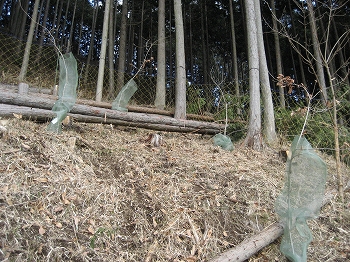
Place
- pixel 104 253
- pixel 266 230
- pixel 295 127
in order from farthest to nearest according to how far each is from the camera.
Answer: pixel 295 127, pixel 266 230, pixel 104 253

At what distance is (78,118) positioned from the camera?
457cm

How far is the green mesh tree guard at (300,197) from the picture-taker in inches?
107

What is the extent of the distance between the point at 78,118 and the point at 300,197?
3.28 meters

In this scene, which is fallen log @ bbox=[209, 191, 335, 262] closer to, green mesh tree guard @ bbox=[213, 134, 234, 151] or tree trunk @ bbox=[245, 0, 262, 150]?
green mesh tree guard @ bbox=[213, 134, 234, 151]

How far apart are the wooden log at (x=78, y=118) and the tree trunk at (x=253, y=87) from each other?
92 centimetres

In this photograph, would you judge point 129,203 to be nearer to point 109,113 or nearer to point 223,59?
point 109,113

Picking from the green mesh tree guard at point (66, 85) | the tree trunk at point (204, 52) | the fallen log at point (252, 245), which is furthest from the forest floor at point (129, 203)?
the tree trunk at point (204, 52)

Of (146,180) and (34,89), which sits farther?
(34,89)

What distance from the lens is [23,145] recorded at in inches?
126

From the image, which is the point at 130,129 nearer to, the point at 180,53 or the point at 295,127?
the point at 180,53

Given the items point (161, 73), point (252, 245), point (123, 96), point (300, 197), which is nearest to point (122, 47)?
point (161, 73)

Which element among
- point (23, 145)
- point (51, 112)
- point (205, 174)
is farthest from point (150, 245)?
point (51, 112)

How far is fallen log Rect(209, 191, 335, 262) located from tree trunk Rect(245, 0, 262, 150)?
2118mm

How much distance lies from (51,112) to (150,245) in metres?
2.56
